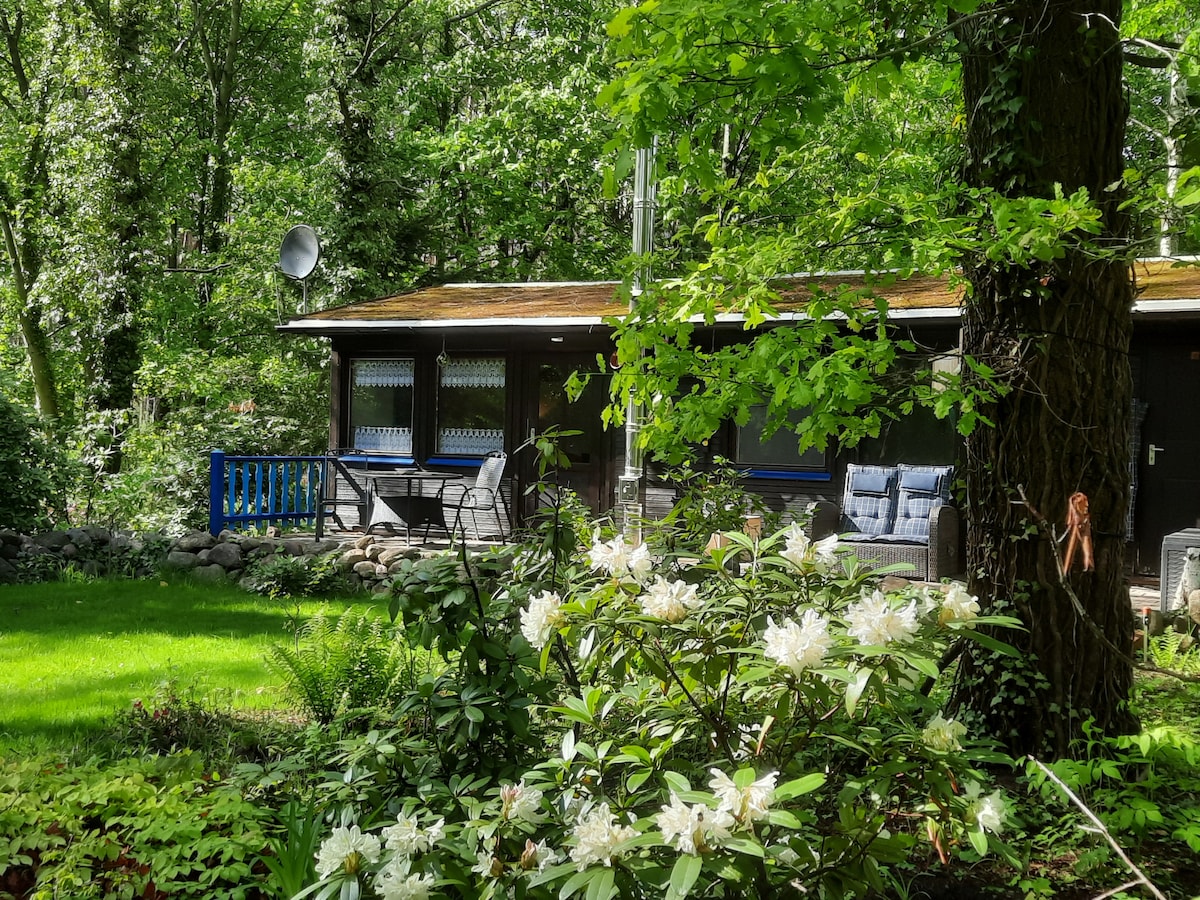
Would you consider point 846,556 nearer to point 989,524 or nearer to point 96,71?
point 989,524

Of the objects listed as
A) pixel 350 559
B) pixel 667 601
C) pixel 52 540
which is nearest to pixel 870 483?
pixel 350 559

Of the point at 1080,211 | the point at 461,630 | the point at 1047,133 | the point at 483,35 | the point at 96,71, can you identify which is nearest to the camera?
the point at 461,630

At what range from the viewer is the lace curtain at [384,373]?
14.1 m

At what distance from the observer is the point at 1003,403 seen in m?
3.81

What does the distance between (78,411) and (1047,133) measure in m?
16.5

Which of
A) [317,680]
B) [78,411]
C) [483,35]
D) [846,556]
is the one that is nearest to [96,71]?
[78,411]

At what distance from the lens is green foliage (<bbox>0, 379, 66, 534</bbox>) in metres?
9.49

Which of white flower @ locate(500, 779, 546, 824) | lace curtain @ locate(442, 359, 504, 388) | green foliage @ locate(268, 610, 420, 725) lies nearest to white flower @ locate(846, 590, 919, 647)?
white flower @ locate(500, 779, 546, 824)

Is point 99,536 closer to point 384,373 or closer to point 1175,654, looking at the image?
point 384,373

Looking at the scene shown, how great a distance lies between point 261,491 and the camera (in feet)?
36.8

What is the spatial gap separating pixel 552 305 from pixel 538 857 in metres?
11.3

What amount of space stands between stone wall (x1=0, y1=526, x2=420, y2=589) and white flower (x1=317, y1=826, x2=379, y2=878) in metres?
7.32

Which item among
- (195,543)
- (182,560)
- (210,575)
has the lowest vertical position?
(210,575)

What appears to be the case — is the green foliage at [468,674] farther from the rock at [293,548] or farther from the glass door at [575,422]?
the glass door at [575,422]
